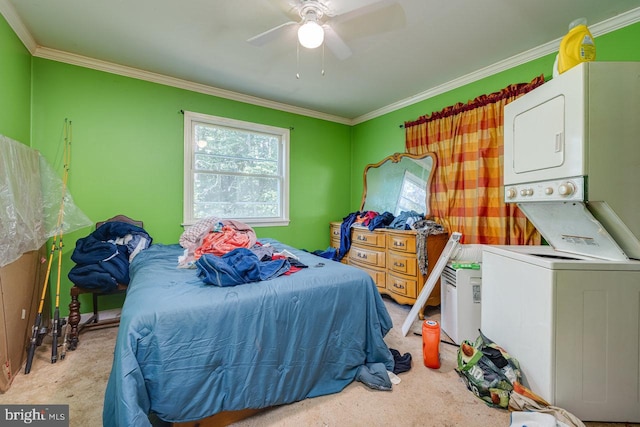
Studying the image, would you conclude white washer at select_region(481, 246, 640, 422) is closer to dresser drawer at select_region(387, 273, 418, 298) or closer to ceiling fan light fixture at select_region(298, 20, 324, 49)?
dresser drawer at select_region(387, 273, 418, 298)

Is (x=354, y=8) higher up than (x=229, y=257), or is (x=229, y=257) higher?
(x=354, y=8)

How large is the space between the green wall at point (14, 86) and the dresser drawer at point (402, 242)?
3469mm

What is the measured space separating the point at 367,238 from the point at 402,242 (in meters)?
0.57

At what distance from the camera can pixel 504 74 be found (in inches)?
106

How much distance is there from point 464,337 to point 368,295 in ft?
3.59

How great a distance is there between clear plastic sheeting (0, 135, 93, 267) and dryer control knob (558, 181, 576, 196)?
3.33m

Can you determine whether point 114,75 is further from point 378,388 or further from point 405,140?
point 378,388

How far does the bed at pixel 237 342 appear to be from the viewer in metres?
1.21

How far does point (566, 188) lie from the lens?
1462mm

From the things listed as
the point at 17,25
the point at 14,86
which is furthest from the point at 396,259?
the point at 17,25

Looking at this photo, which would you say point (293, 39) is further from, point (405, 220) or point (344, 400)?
point (344, 400)

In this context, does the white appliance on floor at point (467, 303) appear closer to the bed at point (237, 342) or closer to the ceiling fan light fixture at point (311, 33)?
the bed at point (237, 342)

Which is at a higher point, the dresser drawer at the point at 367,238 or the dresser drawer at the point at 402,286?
the dresser drawer at the point at 367,238

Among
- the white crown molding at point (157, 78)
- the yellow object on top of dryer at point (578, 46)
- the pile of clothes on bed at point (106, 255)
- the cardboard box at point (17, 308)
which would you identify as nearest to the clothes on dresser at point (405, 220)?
the yellow object on top of dryer at point (578, 46)
